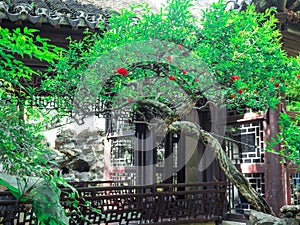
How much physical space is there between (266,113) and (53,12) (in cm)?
320

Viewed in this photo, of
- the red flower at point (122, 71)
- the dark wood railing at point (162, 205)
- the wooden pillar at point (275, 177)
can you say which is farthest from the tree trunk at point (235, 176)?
the wooden pillar at point (275, 177)

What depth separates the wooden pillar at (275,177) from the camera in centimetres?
568

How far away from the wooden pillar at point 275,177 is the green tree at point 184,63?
0.77 metres

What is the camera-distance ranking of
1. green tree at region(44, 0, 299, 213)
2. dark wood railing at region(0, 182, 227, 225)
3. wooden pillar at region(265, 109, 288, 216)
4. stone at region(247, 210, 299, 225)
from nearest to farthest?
stone at region(247, 210, 299, 225)
green tree at region(44, 0, 299, 213)
dark wood railing at region(0, 182, 227, 225)
wooden pillar at region(265, 109, 288, 216)

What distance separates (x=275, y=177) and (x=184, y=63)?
2265 millimetres

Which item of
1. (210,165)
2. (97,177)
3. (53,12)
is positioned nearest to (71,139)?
(97,177)

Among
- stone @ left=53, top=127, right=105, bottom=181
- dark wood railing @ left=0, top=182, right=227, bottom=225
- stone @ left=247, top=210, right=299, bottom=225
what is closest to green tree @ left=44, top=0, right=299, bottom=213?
stone @ left=247, top=210, right=299, bottom=225

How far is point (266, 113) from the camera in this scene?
5910mm

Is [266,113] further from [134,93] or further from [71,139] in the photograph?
[71,139]

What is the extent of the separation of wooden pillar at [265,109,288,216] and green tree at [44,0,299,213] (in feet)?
2.53

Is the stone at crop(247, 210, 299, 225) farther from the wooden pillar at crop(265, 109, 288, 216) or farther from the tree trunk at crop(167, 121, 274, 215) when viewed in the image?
the wooden pillar at crop(265, 109, 288, 216)

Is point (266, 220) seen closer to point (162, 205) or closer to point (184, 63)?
point (162, 205)

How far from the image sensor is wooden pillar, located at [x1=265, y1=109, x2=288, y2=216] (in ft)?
18.6

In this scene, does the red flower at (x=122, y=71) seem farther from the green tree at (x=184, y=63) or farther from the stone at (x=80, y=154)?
the stone at (x=80, y=154)
